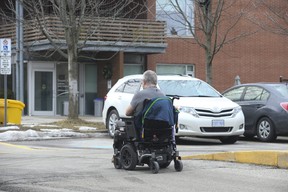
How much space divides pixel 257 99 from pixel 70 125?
6.29 meters

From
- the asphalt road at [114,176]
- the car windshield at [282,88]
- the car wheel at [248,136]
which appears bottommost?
the asphalt road at [114,176]

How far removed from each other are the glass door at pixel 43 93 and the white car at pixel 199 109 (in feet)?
39.7

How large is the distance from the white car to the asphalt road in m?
2.66

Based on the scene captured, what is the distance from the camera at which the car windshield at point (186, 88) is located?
560 inches

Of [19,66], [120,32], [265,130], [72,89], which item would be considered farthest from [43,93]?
[265,130]

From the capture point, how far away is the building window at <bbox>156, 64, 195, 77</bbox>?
29.3m

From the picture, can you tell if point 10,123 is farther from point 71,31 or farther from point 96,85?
point 96,85

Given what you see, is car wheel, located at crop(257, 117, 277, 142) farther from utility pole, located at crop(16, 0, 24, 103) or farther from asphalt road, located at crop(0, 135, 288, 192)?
utility pole, located at crop(16, 0, 24, 103)

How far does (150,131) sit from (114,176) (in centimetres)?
88

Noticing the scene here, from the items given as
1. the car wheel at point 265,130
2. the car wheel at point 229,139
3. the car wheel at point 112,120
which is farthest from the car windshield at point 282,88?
the car wheel at point 112,120

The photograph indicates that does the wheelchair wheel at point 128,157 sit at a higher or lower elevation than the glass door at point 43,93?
lower

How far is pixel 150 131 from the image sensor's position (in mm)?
8773

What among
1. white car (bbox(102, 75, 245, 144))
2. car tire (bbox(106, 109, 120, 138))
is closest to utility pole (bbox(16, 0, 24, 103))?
car tire (bbox(106, 109, 120, 138))

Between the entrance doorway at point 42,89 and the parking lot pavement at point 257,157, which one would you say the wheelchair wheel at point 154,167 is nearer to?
the parking lot pavement at point 257,157
